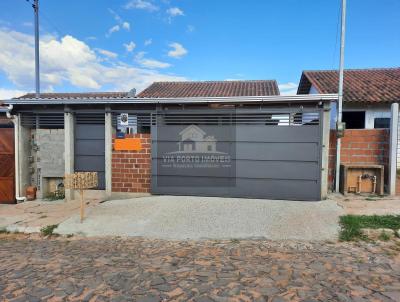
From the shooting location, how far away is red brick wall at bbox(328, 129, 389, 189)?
7730mm

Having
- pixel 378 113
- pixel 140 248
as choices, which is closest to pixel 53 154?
pixel 140 248

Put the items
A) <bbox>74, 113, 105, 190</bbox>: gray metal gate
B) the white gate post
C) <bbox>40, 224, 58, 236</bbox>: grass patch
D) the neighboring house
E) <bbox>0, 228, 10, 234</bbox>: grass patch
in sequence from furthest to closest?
the neighboring house < <bbox>74, 113, 105, 190</bbox>: gray metal gate < the white gate post < <bbox>0, 228, 10, 234</bbox>: grass patch < <bbox>40, 224, 58, 236</bbox>: grass patch

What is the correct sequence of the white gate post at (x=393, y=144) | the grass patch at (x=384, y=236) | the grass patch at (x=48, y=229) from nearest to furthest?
the grass patch at (x=384, y=236)
the grass patch at (x=48, y=229)
the white gate post at (x=393, y=144)

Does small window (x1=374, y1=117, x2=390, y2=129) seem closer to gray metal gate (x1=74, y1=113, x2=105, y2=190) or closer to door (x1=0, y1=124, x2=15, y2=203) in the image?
gray metal gate (x1=74, y1=113, x2=105, y2=190)

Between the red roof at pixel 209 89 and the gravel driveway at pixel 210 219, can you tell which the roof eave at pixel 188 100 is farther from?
the red roof at pixel 209 89

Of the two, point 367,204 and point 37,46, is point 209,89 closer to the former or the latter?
point 37,46

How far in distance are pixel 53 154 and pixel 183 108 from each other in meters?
4.26

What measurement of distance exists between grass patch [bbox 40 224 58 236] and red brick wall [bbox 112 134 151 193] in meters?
2.25

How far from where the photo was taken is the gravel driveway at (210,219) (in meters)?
5.56

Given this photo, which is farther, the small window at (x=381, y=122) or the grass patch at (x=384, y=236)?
the small window at (x=381, y=122)

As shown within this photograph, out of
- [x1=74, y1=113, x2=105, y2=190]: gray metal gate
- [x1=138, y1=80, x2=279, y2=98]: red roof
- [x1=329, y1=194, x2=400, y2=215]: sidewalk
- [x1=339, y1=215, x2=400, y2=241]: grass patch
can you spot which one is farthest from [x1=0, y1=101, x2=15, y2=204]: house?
[x1=329, y1=194, x2=400, y2=215]: sidewalk

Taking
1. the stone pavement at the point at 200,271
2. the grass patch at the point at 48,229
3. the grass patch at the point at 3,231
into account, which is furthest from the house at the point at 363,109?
the grass patch at the point at 3,231

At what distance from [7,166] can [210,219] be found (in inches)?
265

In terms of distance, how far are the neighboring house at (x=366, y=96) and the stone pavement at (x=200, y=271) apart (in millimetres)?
7698
